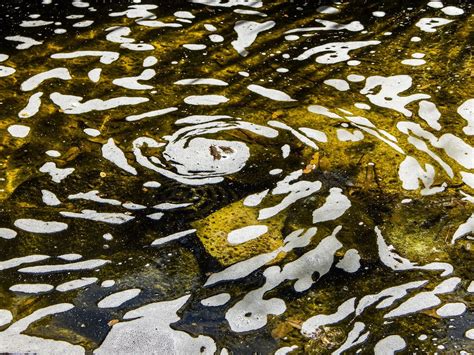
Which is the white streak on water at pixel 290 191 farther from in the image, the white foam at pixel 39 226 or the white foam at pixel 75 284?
the white foam at pixel 39 226

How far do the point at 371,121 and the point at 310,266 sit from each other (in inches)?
66.6

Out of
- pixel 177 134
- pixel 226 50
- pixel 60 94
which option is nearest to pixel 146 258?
pixel 177 134

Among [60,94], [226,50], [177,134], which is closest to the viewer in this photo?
[177,134]

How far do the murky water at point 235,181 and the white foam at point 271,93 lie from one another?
2cm

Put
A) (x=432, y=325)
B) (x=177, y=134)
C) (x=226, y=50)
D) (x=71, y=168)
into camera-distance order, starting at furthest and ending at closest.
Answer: (x=226, y=50)
(x=177, y=134)
(x=71, y=168)
(x=432, y=325)

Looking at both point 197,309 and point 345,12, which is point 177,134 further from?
point 345,12

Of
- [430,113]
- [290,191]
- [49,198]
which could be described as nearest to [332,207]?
[290,191]

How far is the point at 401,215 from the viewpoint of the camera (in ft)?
13.7

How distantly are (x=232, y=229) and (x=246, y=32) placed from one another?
290 cm

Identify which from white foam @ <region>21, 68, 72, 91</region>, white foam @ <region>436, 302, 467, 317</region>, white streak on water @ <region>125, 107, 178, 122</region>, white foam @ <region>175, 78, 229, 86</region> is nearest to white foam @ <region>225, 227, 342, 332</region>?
white foam @ <region>436, 302, 467, 317</region>

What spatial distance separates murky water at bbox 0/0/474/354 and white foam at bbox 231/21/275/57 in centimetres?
2

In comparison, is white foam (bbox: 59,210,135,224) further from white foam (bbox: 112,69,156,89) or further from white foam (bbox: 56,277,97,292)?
white foam (bbox: 112,69,156,89)

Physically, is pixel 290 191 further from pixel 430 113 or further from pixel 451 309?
pixel 430 113

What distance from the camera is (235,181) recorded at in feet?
14.7
